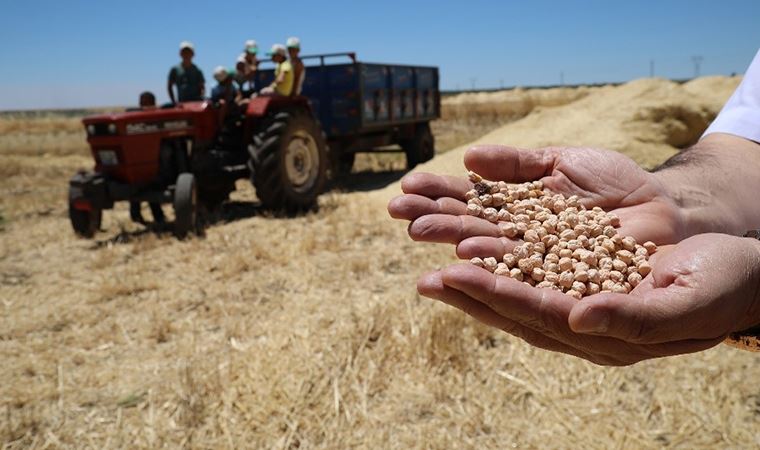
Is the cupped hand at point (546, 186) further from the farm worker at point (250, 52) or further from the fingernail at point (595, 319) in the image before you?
the farm worker at point (250, 52)

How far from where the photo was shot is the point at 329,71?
9.50 meters

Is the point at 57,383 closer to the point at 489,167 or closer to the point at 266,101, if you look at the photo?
the point at 489,167

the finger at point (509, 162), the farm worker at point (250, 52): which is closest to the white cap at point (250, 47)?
the farm worker at point (250, 52)

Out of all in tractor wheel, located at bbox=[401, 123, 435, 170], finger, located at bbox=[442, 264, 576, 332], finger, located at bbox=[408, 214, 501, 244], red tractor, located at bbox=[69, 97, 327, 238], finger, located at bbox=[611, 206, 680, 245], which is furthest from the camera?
tractor wheel, located at bbox=[401, 123, 435, 170]

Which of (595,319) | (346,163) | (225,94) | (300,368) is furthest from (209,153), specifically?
(595,319)

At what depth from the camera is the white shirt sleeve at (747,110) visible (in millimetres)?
2264

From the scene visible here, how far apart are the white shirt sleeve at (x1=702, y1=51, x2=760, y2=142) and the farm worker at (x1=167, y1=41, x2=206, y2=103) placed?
235 inches

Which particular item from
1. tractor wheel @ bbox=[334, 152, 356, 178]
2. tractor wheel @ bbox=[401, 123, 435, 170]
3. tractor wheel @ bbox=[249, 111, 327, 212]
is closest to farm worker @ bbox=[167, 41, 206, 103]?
tractor wheel @ bbox=[249, 111, 327, 212]

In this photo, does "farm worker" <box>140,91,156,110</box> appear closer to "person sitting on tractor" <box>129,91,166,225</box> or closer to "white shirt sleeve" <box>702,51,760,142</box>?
"person sitting on tractor" <box>129,91,166,225</box>

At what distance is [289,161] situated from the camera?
7375 millimetres

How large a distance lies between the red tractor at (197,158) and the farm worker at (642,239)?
14.9 ft

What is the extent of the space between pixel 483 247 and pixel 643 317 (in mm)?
681

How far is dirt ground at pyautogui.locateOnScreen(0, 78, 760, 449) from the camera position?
290 centimetres

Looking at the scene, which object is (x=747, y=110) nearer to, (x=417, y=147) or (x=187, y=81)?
(x=187, y=81)
